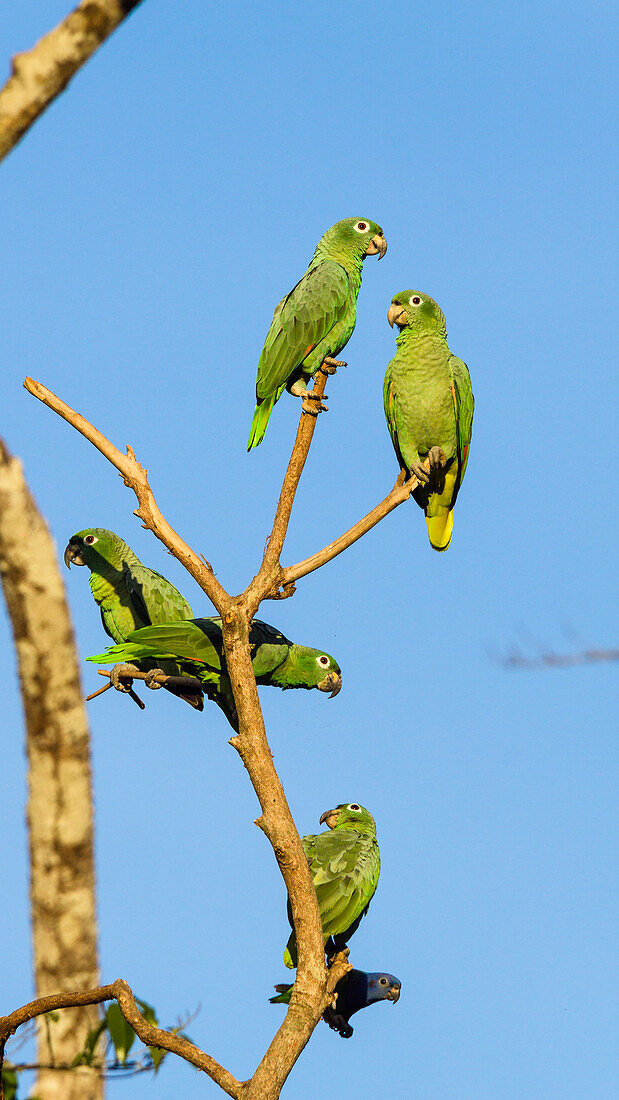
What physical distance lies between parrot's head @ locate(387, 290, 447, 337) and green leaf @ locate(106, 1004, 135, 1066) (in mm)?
4904

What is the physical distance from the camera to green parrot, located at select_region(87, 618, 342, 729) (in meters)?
5.91

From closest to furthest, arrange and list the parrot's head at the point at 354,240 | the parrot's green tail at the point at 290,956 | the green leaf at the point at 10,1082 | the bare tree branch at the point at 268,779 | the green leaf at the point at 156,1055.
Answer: the green leaf at the point at 10,1082, the green leaf at the point at 156,1055, the bare tree branch at the point at 268,779, the parrot's green tail at the point at 290,956, the parrot's head at the point at 354,240

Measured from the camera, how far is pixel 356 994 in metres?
6.23

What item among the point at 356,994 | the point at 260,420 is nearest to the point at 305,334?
the point at 260,420

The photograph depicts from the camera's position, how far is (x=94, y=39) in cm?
260

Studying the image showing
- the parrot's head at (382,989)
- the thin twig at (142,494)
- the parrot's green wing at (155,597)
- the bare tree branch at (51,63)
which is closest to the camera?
the bare tree branch at (51,63)

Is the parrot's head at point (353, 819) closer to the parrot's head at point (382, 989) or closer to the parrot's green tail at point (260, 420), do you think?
the parrot's head at point (382, 989)

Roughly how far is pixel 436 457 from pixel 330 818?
8.13ft

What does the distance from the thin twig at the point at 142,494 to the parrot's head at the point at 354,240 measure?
10.6ft

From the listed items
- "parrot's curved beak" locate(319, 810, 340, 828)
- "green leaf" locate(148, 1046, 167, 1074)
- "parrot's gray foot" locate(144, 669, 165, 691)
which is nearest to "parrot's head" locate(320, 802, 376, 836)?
"parrot's curved beak" locate(319, 810, 340, 828)

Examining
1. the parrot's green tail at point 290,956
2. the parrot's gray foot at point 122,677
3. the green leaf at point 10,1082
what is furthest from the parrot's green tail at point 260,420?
the green leaf at point 10,1082

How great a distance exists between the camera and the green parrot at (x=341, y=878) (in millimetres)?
5535

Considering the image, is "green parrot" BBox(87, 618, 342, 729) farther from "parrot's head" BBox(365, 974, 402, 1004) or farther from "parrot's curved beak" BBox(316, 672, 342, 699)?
"parrot's head" BBox(365, 974, 402, 1004)

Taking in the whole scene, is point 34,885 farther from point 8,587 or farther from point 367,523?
point 367,523
